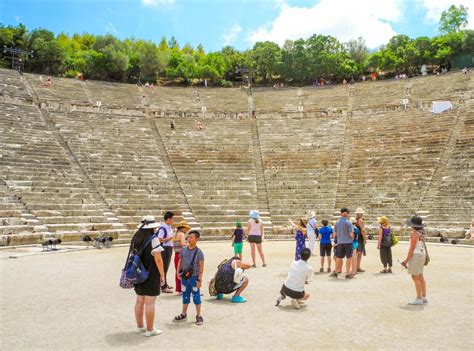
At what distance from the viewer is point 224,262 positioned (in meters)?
8.16

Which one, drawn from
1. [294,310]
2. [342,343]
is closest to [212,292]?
[294,310]

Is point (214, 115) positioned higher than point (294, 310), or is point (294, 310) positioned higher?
point (214, 115)

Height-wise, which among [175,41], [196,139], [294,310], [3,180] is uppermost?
[175,41]

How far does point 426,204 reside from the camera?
21.6 m

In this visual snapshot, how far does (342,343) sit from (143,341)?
2.65 metres

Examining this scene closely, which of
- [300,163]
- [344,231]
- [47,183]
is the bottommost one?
[344,231]

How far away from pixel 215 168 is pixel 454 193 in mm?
13703

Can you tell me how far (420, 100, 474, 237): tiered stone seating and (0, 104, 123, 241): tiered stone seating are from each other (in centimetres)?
1553

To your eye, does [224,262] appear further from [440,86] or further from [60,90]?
[440,86]

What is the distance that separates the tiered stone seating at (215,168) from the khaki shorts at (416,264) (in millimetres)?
14650

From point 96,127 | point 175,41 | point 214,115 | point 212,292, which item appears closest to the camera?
point 212,292

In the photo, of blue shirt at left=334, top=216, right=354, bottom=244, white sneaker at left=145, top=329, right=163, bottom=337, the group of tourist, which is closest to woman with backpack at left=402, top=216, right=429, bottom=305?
the group of tourist

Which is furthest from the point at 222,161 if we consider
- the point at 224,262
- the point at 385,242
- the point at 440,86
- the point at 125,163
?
the point at 440,86

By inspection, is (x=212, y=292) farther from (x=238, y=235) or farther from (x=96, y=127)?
(x=96, y=127)
